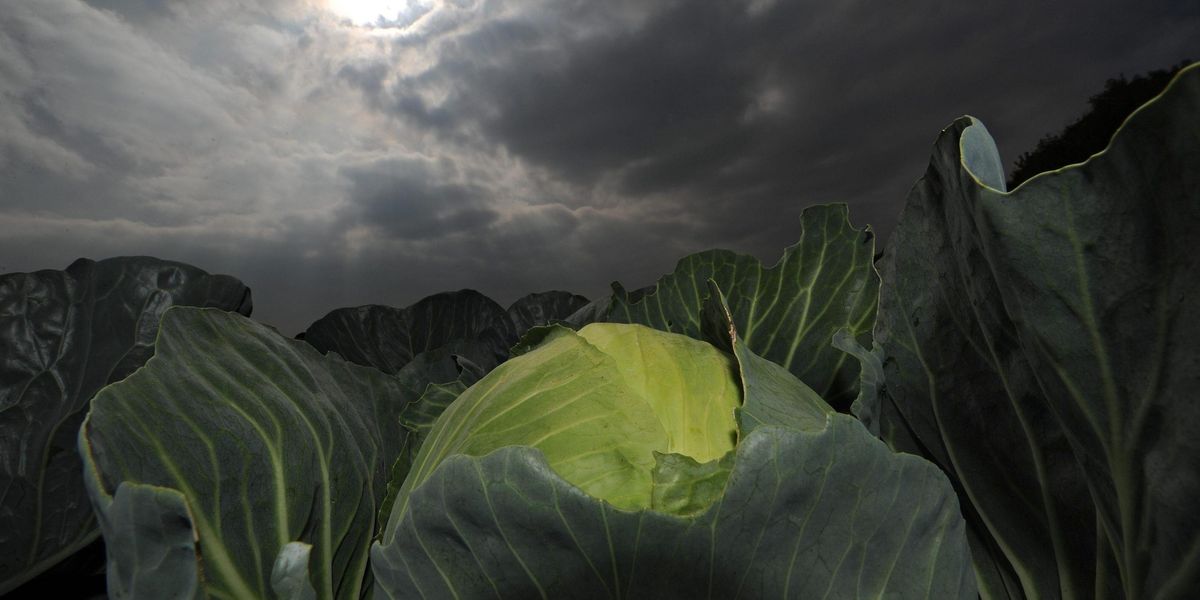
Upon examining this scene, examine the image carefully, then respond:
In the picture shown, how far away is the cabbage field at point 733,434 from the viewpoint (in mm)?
745

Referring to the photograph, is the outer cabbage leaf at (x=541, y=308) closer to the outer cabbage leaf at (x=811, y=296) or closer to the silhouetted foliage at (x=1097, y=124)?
the outer cabbage leaf at (x=811, y=296)

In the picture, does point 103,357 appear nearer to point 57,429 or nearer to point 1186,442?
point 57,429

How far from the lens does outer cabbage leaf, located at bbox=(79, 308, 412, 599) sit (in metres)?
0.98

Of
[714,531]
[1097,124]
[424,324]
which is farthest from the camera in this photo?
[1097,124]

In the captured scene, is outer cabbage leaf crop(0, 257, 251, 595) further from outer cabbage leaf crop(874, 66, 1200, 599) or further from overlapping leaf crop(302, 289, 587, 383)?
outer cabbage leaf crop(874, 66, 1200, 599)

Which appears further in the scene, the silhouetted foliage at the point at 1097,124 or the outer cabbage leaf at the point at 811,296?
the silhouetted foliage at the point at 1097,124

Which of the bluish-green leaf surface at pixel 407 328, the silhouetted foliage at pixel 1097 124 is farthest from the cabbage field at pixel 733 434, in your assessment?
the silhouetted foliage at pixel 1097 124

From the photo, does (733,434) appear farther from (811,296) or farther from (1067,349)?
(811,296)

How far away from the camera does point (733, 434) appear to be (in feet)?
3.68

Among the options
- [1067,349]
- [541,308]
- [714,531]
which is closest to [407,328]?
[541,308]

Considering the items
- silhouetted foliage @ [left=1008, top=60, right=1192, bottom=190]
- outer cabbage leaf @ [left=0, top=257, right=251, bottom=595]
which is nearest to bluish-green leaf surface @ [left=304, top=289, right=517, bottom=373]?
outer cabbage leaf @ [left=0, top=257, right=251, bottom=595]

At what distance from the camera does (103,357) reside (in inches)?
64.9

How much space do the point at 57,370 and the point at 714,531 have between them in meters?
1.62

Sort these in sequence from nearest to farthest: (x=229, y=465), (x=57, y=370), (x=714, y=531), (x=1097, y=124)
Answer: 1. (x=714, y=531)
2. (x=229, y=465)
3. (x=57, y=370)
4. (x=1097, y=124)
